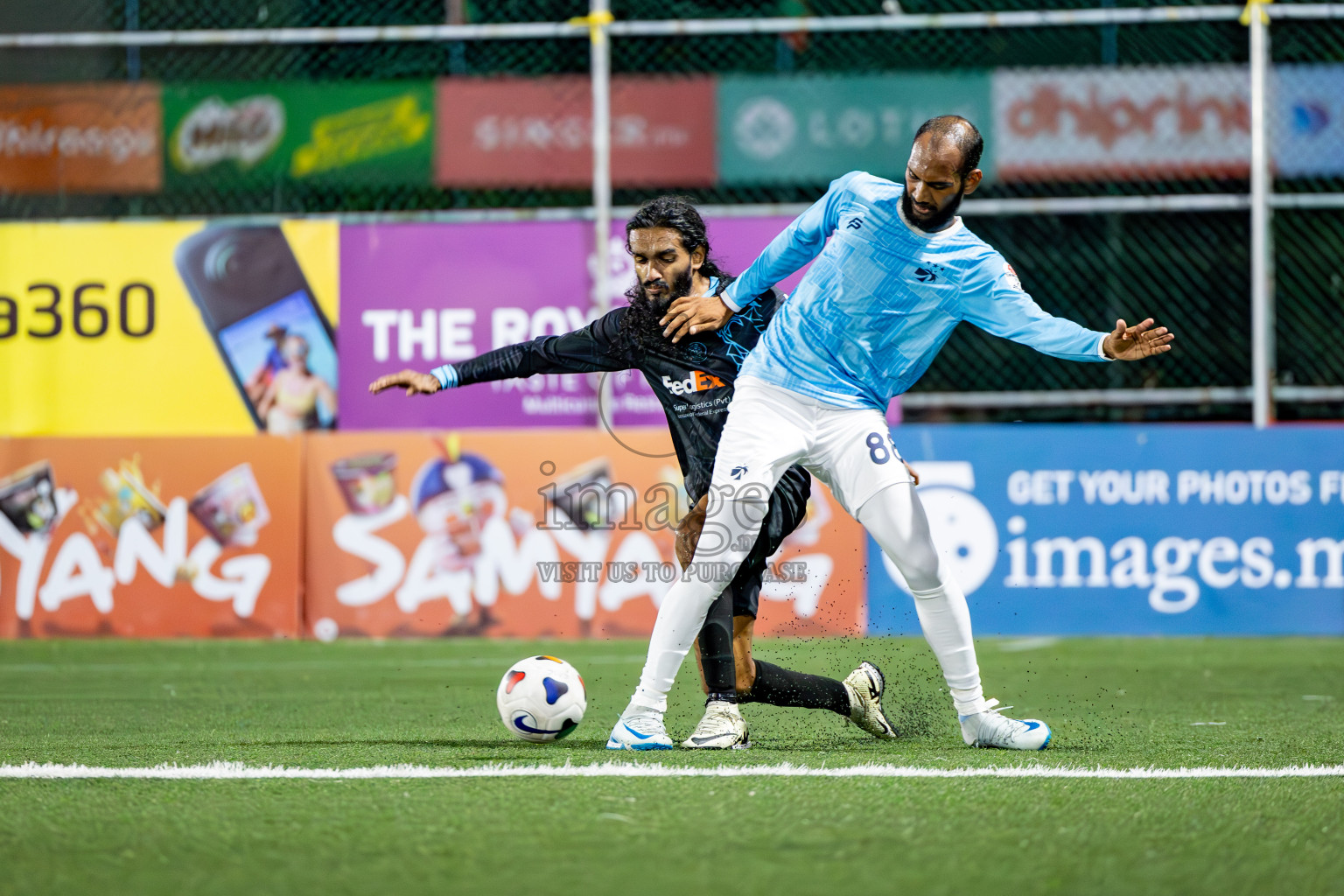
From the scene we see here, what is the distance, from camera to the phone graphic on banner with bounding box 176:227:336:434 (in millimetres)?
10641

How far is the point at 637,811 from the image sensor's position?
3.72m

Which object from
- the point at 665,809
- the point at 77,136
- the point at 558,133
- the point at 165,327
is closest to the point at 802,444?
the point at 665,809

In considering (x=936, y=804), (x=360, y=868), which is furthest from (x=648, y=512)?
(x=360, y=868)

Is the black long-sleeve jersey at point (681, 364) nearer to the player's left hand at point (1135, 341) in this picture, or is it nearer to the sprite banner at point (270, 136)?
the player's left hand at point (1135, 341)

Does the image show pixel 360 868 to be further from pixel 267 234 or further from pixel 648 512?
pixel 267 234

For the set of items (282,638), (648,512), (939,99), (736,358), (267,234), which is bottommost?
(282,638)

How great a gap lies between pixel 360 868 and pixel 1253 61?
9.10 meters

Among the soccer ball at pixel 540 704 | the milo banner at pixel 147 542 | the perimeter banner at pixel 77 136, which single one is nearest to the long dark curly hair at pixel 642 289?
the soccer ball at pixel 540 704

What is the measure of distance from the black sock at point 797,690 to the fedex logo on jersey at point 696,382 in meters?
0.90

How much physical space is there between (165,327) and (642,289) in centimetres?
635

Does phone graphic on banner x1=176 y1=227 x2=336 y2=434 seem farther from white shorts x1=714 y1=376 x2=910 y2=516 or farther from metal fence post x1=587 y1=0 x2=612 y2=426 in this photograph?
white shorts x1=714 y1=376 x2=910 y2=516

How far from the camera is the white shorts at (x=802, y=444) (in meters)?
4.82

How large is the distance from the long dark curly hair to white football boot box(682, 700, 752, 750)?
1142 millimetres

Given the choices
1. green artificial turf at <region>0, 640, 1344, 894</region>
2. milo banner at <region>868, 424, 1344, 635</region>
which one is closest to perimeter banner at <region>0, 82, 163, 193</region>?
green artificial turf at <region>0, 640, 1344, 894</region>
